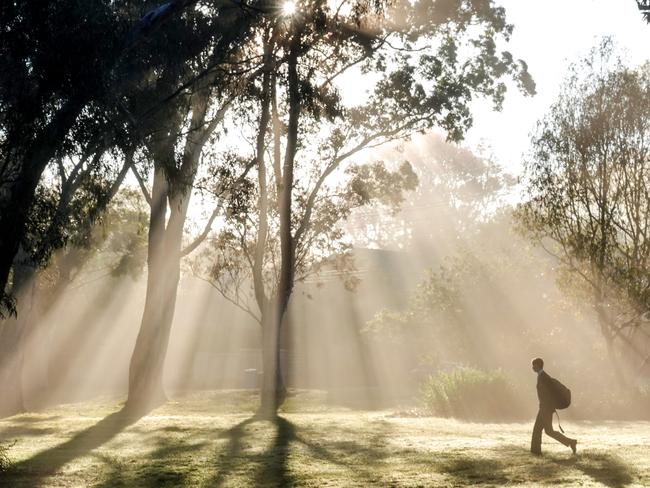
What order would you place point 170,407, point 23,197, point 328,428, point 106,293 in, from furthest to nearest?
point 106,293 → point 170,407 → point 328,428 → point 23,197

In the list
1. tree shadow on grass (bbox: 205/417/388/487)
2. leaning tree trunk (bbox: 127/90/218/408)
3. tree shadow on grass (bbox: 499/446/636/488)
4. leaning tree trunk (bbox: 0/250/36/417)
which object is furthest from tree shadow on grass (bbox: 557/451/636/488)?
leaning tree trunk (bbox: 0/250/36/417)

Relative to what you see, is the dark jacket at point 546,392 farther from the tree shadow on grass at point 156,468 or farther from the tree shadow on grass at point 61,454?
the tree shadow on grass at point 61,454

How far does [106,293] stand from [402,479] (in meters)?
39.1

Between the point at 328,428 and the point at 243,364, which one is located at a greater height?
the point at 243,364

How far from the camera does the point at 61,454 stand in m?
14.6

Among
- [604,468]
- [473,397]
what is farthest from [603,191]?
[604,468]

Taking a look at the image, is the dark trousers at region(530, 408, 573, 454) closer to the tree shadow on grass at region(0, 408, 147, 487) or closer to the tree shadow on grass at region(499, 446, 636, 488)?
the tree shadow on grass at region(499, 446, 636, 488)

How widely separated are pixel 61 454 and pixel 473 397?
528 inches

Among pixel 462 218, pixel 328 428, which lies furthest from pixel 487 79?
pixel 462 218

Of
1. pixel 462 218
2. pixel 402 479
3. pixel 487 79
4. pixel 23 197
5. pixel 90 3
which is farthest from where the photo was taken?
A: pixel 462 218

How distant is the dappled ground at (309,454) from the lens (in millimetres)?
11523

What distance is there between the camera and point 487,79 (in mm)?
27109

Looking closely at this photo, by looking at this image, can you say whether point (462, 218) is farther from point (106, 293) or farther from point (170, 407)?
point (170, 407)

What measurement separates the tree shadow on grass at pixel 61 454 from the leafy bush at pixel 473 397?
915cm
